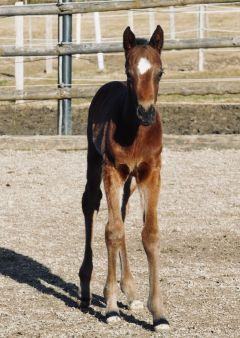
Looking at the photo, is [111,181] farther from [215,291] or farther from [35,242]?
[35,242]

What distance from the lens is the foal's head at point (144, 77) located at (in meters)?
4.77

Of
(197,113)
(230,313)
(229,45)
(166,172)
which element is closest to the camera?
(230,313)

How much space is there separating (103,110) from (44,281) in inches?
49.3

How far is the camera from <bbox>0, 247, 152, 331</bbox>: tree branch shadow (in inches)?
214

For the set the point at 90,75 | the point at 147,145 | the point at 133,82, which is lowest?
the point at 90,75

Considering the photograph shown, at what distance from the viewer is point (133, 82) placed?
489 centimetres

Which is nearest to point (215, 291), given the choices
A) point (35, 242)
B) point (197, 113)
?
point (35, 242)

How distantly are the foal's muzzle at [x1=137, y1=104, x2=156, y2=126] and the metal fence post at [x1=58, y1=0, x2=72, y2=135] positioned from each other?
6.88 meters

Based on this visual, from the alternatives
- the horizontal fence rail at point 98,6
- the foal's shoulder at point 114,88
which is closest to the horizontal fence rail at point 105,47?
the horizontal fence rail at point 98,6

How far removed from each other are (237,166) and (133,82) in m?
5.55

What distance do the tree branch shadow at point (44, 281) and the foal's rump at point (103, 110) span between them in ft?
3.08

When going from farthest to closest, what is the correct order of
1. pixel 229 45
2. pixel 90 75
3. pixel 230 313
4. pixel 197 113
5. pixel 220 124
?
pixel 90 75 < pixel 197 113 < pixel 220 124 < pixel 229 45 < pixel 230 313

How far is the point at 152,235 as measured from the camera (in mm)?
5098

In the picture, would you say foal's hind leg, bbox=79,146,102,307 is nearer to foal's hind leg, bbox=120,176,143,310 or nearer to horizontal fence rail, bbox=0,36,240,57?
foal's hind leg, bbox=120,176,143,310
